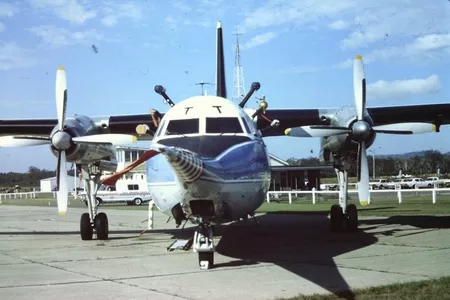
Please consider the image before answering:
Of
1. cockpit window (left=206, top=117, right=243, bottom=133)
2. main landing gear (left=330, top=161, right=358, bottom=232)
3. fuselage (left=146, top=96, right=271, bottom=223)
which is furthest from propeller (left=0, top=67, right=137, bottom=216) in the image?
main landing gear (left=330, top=161, right=358, bottom=232)

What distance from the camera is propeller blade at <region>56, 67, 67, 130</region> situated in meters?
14.3

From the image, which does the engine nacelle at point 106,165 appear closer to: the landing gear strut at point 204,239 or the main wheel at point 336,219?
the main wheel at point 336,219

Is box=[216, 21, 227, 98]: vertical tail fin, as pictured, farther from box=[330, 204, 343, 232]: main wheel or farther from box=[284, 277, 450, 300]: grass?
box=[284, 277, 450, 300]: grass

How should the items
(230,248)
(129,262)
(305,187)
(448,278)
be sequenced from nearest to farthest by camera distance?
(448,278) < (129,262) < (230,248) < (305,187)

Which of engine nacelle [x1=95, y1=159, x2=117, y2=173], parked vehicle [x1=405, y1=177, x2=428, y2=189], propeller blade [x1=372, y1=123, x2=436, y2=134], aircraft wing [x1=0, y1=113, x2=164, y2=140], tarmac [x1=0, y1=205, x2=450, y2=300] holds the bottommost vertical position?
tarmac [x1=0, y1=205, x2=450, y2=300]

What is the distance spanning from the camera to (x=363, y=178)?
13.4 m

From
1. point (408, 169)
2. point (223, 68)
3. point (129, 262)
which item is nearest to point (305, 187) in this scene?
point (223, 68)

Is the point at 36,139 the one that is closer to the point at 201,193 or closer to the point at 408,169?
the point at 201,193

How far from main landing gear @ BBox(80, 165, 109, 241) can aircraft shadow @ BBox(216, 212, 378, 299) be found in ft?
11.6

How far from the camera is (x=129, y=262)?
37.2 feet

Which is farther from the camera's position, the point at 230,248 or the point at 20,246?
the point at 20,246

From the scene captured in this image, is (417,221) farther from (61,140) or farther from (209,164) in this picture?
(209,164)

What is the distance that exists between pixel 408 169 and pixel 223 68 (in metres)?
104

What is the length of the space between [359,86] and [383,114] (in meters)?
3.56
